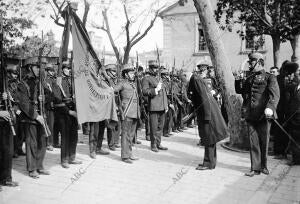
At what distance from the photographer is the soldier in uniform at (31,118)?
19.0ft

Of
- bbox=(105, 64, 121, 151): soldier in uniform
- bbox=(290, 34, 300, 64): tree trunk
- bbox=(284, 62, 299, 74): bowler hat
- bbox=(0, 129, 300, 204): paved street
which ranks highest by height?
bbox=(290, 34, 300, 64): tree trunk

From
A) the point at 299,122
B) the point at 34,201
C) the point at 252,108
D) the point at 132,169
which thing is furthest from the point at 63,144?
the point at 299,122

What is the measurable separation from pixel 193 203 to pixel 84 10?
66.1 feet

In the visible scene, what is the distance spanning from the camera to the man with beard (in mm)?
6478

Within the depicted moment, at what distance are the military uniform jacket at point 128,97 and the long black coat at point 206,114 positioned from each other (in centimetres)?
133

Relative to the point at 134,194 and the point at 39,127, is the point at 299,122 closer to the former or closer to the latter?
the point at 134,194

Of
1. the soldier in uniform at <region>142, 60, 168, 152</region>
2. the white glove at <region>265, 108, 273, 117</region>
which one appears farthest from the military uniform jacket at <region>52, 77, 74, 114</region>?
the white glove at <region>265, 108, 273, 117</region>

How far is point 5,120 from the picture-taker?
536cm

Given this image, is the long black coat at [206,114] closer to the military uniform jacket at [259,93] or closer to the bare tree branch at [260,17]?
the military uniform jacket at [259,93]

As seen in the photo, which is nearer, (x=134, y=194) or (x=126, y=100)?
(x=134, y=194)

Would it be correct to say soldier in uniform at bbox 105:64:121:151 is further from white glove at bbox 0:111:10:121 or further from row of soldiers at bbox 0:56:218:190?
white glove at bbox 0:111:10:121

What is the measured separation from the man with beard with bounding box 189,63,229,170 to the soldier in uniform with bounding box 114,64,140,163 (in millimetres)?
1334

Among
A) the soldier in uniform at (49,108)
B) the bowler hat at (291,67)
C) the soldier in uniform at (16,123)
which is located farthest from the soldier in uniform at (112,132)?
the bowler hat at (291,67)

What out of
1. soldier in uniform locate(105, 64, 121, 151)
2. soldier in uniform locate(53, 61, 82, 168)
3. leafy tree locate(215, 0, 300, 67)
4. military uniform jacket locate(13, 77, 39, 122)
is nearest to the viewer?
military uniform jacket locate(13, 77, 39, 122)
